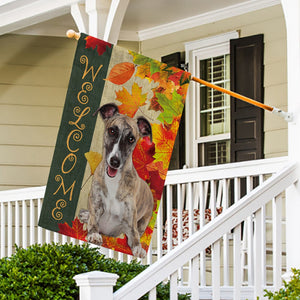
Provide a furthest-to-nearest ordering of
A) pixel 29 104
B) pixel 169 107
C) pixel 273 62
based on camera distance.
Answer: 1. pixel 29 104
2. pixel 273 62
3. pixel 169 107

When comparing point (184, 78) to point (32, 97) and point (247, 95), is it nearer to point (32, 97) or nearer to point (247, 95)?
point (247, 95)

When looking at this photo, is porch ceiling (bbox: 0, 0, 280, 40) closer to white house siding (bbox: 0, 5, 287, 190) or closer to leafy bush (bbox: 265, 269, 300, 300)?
white house siding (bbox: 0, 5, 287, 190)

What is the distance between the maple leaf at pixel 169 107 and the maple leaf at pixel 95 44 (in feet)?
1.43

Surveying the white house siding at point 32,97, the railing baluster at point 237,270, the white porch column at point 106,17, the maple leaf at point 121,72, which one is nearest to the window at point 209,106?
the white house siding at point 32,97

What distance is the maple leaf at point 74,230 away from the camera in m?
4.14

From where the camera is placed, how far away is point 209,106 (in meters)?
7.54

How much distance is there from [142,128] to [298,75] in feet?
3.21

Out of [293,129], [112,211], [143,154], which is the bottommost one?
[112,211]

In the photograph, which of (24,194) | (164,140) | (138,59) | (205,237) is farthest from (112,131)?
(24,194)

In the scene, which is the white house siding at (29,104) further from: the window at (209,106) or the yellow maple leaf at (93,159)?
the yellow maple leaf at (93,159)

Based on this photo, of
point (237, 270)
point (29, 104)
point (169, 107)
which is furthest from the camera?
point (29, 104)

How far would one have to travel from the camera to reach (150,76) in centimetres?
420

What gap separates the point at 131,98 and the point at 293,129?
998 millimetres

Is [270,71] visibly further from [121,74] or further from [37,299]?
[37,299]
